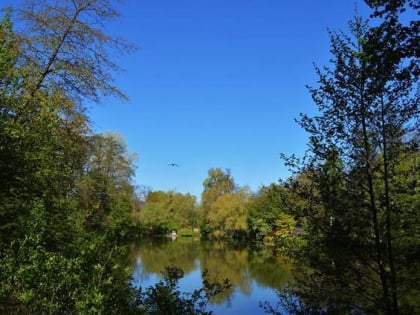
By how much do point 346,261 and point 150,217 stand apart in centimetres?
6560

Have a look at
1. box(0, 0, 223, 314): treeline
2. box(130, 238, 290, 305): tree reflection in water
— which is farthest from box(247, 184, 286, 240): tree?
box(0, 0, 223, 314): treeline

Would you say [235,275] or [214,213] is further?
[214,213]

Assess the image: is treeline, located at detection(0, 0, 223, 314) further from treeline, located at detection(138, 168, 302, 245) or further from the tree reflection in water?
treeline, located at detection(138, 168, 302, 245)

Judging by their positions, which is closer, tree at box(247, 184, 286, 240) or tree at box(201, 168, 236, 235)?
tree at box(247, 184, 286, 240)

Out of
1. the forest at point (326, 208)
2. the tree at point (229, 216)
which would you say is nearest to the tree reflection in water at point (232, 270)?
the forest at point (326, 208)

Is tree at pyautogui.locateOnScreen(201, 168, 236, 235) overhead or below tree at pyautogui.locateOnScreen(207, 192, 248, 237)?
overhead

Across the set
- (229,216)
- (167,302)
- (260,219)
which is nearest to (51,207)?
(167,302)

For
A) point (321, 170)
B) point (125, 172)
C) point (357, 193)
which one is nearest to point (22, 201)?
point (321, 170)

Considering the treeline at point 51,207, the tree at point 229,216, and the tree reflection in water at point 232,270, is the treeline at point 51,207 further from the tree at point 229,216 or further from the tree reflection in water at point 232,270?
the tree at point 229,216

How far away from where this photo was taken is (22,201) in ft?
21.2

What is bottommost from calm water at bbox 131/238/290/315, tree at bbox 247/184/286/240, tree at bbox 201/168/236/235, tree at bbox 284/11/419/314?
calm water at bbox 131/238/290/315

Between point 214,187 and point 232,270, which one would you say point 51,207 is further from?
point 214,187

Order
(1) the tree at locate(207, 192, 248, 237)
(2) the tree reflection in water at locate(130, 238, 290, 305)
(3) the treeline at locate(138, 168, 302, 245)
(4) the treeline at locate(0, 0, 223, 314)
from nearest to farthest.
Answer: (4) the treeline at locate(0, 0, 223, 314), (2) the tree reflection in water at locate(130, 238, 290, 305), (3) the treeline at locate(138, 168, 302, 245), (1) the tree at locate(207, 192, 248, 237)

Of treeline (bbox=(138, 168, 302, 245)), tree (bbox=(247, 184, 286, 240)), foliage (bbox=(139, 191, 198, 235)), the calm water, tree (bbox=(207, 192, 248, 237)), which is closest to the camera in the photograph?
the calm water
